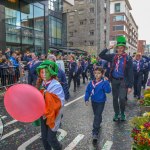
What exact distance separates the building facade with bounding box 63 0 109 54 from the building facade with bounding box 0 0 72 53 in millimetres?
25829

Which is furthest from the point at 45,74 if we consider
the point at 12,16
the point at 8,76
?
the point at 12,16

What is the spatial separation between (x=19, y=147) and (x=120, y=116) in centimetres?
329

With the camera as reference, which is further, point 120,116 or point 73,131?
point 120,116

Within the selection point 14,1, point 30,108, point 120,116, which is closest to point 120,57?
point 120,116

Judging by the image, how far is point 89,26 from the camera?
5978cm

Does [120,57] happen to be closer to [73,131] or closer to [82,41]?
[73,131]

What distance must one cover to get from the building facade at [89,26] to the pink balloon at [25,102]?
54.3 meters

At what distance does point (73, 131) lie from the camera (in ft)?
20.3

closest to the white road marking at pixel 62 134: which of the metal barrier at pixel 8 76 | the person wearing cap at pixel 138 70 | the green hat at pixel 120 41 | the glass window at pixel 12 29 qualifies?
the green hat at pixel 120 41

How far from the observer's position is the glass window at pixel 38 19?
27.3 meters

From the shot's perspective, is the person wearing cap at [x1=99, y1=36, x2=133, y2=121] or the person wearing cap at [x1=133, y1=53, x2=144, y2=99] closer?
the person wearing cap at [x1=99, y1=36, x2=133, y2=121]

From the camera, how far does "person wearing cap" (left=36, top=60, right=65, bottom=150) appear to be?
3.77 meters

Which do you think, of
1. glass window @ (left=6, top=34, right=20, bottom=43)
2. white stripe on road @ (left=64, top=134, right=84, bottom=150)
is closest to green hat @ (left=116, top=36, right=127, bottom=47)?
white stripe on road @ (left=64, top=134, right=84, bottom=150)

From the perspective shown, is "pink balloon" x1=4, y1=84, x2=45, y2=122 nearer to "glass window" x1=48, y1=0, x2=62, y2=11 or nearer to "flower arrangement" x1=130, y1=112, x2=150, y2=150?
"flower arrangement" x1=130, y1=112, x2=150, y2=150
